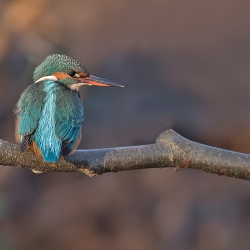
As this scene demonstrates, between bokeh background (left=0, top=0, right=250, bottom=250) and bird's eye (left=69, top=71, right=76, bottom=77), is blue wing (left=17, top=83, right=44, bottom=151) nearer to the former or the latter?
bird's eye (left=69, top=71, right=76, bottom=77)

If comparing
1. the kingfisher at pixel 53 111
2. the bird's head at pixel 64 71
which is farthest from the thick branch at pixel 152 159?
the bird's head at pixel 64 71

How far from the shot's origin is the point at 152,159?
2.21m

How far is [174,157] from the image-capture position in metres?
2.21

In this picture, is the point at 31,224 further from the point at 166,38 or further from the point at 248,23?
the point at 248,23

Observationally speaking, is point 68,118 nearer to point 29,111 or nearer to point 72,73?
point 29,111

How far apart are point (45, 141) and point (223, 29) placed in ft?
14.7

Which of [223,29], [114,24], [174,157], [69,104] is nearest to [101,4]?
[114,24]

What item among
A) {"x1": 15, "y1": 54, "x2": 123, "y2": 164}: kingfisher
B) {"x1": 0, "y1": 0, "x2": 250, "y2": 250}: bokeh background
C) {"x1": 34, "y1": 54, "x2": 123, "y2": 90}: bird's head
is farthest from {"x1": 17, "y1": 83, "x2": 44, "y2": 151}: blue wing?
{"x1": 0, "y1": 0, "x2": 250, "y2": 250}: bokeh background

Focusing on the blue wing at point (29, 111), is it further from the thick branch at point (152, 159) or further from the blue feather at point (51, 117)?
the thick branch at point (152, 159)

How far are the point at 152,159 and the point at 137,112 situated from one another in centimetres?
373

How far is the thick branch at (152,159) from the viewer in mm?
2193

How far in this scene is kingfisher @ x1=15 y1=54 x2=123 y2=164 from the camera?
2.32m

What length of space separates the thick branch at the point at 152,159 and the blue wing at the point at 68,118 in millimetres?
125

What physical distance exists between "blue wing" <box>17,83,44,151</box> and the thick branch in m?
0.13
